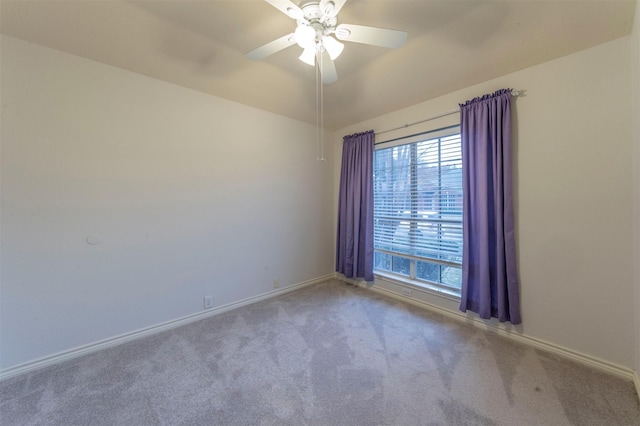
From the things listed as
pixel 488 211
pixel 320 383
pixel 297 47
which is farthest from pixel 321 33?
pixel 320 383

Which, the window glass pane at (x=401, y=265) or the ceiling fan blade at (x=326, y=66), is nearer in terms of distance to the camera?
the ceiling fan blade at (x=326, y=66)

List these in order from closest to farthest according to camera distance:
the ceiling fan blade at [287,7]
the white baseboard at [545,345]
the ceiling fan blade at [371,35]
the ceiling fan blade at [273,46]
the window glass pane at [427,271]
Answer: the ceiling fan blade at [287,7]
the ceiling fan blade at [371,35]
the ceiling fan blade at [273,46]
the white baseboard at [545,345]
the window glass pane at [427,271]

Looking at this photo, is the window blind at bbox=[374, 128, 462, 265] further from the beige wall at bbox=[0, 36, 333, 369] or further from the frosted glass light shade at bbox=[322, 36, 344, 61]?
the frosted glass light shade at bbox=[322, 36, 344, 61]

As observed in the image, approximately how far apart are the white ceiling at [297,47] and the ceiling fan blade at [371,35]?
0.80ft

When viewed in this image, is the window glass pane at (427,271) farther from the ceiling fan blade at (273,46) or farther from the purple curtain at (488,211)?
the ceiling fan blade at (273,46)

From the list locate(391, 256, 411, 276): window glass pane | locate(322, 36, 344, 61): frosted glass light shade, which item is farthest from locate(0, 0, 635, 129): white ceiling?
locate(391, 256, 411, 276): window glass pane

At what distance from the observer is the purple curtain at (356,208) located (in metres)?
3.30

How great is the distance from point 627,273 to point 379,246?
84.7 inches

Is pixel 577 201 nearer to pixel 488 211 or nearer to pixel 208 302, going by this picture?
pixel 488 211

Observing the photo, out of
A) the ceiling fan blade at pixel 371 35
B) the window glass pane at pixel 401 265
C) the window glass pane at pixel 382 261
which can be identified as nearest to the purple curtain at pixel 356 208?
the window glass pane at pixel 382 261

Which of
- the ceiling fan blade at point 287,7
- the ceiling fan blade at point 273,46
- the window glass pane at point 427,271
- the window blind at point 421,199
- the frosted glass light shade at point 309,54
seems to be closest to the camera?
the ceiling fan blade at point 287,7

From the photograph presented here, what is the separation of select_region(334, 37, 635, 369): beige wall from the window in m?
0.56

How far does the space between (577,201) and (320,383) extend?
2.43 m

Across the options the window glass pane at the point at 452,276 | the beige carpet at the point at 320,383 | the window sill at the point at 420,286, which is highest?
the window glass pane at the point at 452,276
